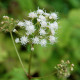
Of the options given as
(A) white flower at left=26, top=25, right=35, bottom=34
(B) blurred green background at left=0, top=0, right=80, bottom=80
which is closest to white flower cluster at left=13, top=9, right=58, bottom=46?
(A) white flower at left=26, top=25, right=35, bottom=34

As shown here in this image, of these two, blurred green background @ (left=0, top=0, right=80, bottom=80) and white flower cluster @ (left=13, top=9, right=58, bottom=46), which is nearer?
white flower cluster @ (left=13, top=9, right=58, bottom=46)

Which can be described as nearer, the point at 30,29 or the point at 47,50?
the point at 30,29

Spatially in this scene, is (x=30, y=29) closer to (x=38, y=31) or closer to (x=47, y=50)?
(x=38, y=31)

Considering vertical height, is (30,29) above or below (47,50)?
above

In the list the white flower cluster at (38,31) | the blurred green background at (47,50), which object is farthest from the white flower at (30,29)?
the blurred green background at (47,50)

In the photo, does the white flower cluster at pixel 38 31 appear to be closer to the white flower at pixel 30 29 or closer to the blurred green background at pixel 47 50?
the white flower at pixel 30 29

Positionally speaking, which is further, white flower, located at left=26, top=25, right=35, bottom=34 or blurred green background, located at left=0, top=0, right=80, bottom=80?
blurred green background, located at left=0, top=0, right=80, bottom=80

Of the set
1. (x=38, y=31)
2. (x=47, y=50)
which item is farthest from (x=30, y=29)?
(x=47, y=50)

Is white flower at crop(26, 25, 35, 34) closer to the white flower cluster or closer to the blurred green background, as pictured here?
the white flower cluster

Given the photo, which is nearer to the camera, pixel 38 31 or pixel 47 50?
pixel 38 31

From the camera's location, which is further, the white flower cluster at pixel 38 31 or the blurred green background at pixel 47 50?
the blurred green background at pixel 47 50

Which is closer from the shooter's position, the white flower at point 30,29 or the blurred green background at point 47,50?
the white flower at point 30,29
